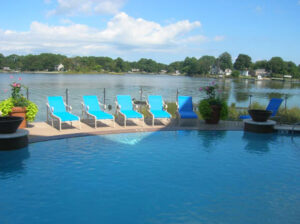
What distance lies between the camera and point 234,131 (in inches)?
365

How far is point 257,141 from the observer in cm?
807

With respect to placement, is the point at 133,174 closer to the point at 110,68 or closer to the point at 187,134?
the point at 187,134

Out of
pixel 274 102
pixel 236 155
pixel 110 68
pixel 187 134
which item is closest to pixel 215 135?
pixel 187 134

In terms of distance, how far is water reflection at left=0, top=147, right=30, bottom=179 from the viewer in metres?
5.09

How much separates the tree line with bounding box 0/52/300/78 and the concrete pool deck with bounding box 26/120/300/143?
4012 inches

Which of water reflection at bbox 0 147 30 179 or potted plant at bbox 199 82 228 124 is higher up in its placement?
potted plant at bbox 199 82 228 124

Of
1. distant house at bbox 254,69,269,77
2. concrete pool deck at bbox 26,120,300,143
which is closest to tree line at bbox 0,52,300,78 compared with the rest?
distant house at bbox 254,69,269,77

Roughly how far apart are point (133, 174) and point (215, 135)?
4231 mm

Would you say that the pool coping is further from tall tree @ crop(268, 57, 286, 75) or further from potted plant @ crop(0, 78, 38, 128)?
tall tree @ crop(268, 57, 286, 75)

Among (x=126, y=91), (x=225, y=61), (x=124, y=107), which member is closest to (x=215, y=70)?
(x=225, y=61)

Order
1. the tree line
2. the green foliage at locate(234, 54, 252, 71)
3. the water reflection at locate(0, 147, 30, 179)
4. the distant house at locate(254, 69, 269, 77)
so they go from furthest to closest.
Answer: the green foliage at locate(234, 54, 252, 71)
the distant house at locate(254, 69, 269, 77)
the tree line
the water reflection at locate(0, 147, 30, 179)

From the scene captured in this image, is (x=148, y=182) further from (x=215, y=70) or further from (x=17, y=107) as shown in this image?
(x=215, y=70)

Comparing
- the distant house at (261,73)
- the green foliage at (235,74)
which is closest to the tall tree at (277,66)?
the distant house at (261,73)

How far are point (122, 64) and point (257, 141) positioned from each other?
119 meters
